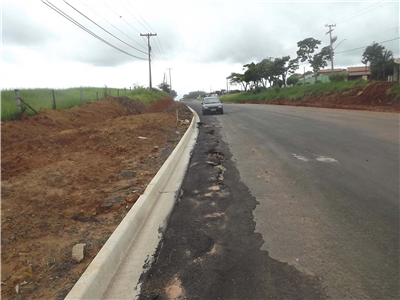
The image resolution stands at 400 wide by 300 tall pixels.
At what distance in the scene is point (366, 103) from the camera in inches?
995

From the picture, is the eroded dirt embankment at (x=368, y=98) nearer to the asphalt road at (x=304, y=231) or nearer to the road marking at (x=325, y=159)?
the road marking at (x=325, y=159)

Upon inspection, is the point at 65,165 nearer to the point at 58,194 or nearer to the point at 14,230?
the point at 58,194

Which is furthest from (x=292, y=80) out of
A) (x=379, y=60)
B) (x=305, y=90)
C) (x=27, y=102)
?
(x=27, y=102)

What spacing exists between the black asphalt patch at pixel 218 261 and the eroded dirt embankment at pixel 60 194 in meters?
0.82

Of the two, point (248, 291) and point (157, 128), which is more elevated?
point (157, 128)

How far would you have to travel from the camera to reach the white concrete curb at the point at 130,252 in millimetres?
2574

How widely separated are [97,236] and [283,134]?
9224mm

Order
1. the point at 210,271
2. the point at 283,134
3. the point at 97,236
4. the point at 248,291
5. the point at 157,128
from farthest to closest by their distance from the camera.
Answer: the point at 157,128 < the point at 283,134 < the point at 97,236 < the point at 210,271 < the point at 248,291

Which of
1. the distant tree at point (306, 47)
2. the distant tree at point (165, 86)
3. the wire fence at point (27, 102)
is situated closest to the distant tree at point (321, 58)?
the distant tree at point (306, 47)

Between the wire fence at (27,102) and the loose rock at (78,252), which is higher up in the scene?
the wire fence at (27,102)

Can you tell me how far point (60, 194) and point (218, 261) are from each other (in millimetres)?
3459

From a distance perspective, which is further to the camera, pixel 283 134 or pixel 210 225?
pixel 283 134

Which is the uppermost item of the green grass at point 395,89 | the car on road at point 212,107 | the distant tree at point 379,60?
the distant tree at point 379,60

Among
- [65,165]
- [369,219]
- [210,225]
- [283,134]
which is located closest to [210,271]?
[210,225]
